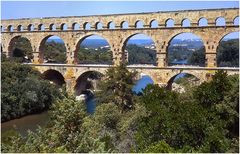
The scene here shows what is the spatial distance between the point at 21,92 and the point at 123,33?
12373mm

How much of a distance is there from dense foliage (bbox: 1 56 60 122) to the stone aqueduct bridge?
17.7 feet

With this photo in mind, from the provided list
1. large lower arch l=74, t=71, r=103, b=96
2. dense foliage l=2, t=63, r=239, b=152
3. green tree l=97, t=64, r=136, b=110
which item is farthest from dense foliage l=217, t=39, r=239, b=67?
dense foliage l=2, t=63, r=239, b=152

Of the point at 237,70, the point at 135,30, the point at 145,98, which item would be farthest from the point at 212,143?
the point at 135,30

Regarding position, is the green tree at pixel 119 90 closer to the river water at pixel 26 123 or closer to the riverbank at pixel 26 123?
the riverbank at pixel 26 123

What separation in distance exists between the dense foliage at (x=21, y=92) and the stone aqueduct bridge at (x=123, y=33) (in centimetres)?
540

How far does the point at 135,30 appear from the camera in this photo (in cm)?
4494

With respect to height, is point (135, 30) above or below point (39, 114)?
above

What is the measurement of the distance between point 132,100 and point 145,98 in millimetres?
8069

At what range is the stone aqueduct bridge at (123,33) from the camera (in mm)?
41438

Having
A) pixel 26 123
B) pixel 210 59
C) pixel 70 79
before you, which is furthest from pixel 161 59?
pixel 26 123

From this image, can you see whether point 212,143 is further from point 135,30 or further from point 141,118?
point 135,30

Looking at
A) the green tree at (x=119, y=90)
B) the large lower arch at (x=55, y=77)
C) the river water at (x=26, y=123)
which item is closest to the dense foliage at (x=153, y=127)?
the green tree at (x=119, y=90)

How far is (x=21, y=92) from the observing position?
1571 inches

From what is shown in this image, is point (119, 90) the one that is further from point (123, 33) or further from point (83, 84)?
point (83, 84)
